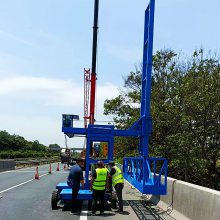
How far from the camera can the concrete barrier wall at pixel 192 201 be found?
315 inches

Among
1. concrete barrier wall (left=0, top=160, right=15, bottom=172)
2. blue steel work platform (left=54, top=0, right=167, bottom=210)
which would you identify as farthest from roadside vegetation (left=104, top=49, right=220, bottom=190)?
concrete barrier wall (left=0, top=160, right=15, bottom=172)

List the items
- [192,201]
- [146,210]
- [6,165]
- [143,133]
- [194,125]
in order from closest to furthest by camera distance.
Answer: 1. [192,201]
2. [146,210]
3. [143,133]
4. [194,125]
5. [6,165]

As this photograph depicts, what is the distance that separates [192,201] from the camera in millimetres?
9539

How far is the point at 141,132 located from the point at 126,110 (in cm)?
2101

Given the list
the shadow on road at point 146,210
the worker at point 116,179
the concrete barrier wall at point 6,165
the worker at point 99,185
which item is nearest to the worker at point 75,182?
the worker at point 99,185

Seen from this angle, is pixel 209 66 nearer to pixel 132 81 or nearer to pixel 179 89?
pixel 179 89

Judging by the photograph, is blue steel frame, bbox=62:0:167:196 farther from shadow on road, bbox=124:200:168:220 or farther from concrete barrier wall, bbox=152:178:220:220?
concrete barrier wall, bbox=152:178:220:220

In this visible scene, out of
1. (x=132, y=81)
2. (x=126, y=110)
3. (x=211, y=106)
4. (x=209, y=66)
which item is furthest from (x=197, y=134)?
(x=132, y=81)

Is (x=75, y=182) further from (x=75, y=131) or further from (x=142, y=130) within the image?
(x=142, y=130)

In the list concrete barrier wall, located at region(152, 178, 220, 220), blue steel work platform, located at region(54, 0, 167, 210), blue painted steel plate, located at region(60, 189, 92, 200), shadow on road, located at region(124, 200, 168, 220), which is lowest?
shadow on road, located at region(124, 200, 168, 220)

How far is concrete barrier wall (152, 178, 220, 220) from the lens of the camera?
8000 millimetres

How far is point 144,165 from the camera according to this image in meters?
12.9

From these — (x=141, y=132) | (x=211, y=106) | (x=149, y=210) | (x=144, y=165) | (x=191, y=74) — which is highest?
(x=191, y=74)

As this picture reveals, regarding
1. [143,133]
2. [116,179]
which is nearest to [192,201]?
[116,179]
